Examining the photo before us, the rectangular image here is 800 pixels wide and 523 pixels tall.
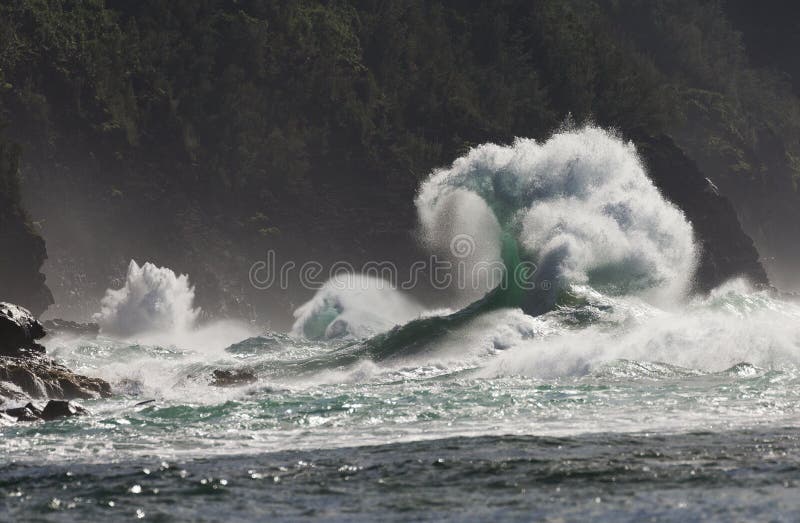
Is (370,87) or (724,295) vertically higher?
(370,87)

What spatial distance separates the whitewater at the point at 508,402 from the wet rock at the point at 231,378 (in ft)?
1.18

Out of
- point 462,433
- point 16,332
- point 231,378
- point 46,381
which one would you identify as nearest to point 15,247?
point 16,332

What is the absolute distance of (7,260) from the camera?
53906mm

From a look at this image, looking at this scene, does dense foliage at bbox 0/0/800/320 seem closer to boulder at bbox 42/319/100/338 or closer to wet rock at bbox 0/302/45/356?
boulder at bbox 42/319/100/338

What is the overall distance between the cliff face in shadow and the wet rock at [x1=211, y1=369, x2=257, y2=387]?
3390 cm

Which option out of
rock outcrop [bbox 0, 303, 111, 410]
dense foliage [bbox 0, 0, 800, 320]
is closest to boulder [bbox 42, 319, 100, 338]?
dense foliage [bbox 0, 0, 800, 320]

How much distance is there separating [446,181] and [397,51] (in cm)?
4307

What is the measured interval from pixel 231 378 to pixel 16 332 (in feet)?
14.4

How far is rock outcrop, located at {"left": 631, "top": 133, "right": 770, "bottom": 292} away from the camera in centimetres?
7619

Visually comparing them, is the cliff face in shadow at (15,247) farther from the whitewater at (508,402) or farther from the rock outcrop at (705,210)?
the rock outcrop at (705,210)

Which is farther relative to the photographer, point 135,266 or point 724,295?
point 135,266

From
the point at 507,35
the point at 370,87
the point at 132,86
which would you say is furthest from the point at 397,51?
the point at 132,86

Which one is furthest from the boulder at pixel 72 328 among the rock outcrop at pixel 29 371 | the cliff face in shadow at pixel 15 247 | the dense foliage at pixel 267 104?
the rock outcrop at pixel 29 371

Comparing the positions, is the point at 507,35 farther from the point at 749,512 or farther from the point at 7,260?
the point at 749,512
